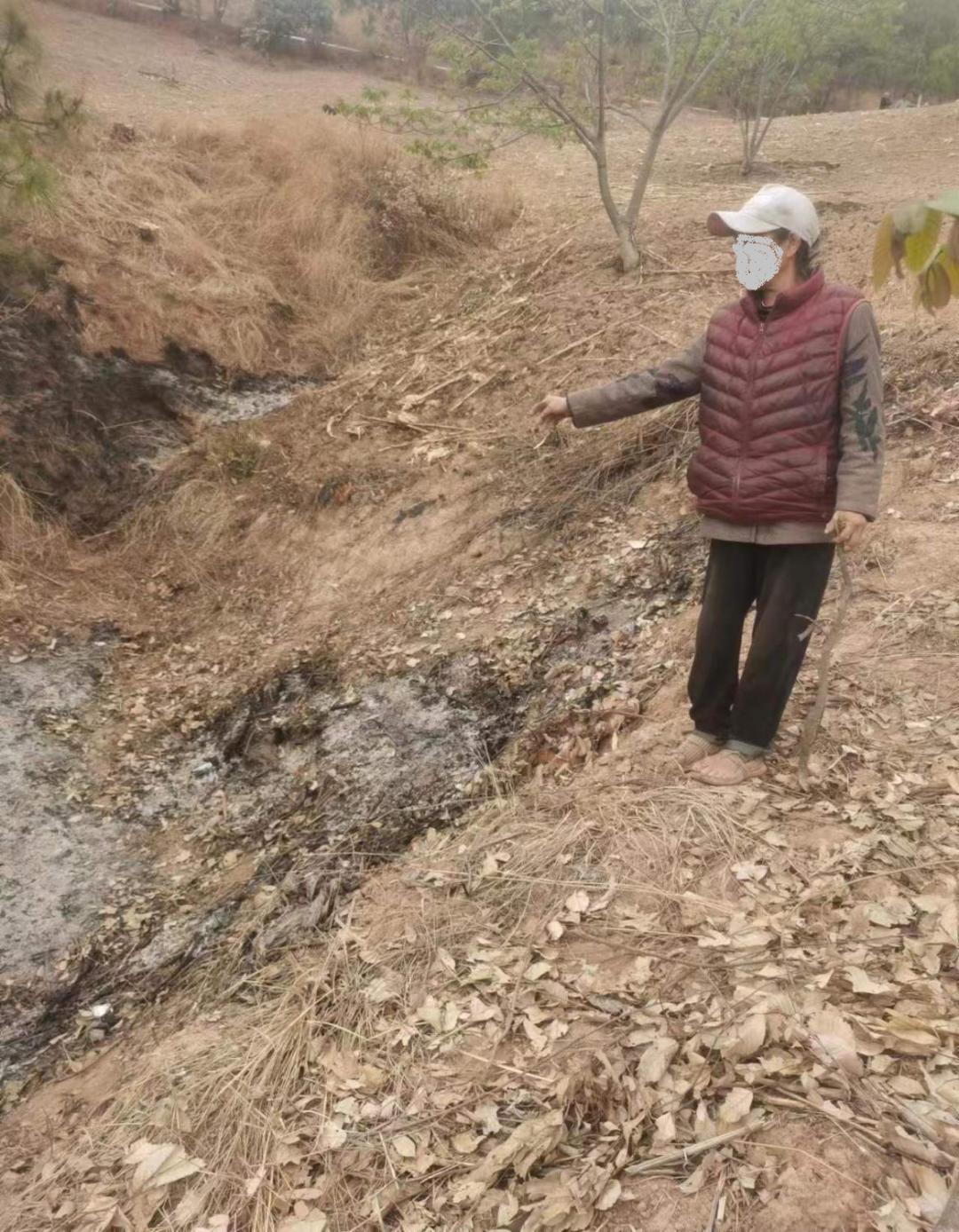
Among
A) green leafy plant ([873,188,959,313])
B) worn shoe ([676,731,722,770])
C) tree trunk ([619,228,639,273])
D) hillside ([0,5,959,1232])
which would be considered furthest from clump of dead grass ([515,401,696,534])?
green leafy plant ([873,188,959,313])

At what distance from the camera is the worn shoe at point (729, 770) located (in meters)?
2.77

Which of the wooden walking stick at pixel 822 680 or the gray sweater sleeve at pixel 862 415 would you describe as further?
the wooden walking stick at pixel 822 680

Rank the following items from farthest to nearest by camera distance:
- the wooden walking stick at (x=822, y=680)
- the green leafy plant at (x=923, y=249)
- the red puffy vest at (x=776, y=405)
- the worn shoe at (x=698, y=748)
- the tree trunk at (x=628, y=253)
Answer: the tree trunk at (x=628, y=253), the worn shoe at (x=698, y=748), the wooden walking stick at (x=822, y=680), the red puffy vest at (x=776, y=405), the green leafy plant at (x=923, y=249)

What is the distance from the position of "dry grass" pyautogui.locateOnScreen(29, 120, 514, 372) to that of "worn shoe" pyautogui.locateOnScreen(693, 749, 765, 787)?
4.77 metres

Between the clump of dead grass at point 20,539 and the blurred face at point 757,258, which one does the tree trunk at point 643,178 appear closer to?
the clump of dead grass at point 20,539

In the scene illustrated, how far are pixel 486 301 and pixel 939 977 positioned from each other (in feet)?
18.6

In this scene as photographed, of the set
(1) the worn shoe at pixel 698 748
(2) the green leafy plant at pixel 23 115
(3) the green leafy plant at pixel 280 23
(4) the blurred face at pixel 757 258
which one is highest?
(3) the green leafy plant at pixel 280 23

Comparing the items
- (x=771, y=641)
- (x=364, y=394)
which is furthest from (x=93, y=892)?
(x=364, y=394)

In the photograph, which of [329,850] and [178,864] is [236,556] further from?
[329,850]

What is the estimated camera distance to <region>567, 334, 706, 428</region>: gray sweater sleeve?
255cm

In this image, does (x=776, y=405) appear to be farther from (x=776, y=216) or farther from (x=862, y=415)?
(x=776, y=216)

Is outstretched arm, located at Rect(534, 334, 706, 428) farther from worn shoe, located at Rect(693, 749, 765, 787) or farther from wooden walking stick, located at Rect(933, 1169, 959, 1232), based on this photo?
wooden walking stick, located at Rect(933, 1169, 959, 1232)

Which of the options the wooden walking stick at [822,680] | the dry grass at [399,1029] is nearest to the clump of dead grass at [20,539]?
the dry grass at [399,1029]

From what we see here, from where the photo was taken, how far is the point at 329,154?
7941 millimetres
